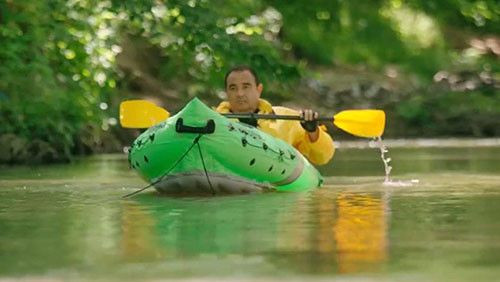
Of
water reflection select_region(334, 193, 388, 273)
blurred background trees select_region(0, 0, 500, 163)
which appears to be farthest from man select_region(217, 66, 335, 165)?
blurred background trees select_region(0, 0, 500, 163)

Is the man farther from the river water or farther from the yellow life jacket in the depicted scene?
the river water

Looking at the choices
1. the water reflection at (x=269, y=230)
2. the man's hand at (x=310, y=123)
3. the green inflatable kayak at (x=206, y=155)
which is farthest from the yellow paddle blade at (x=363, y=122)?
the water reflection at (x=269, y=230)

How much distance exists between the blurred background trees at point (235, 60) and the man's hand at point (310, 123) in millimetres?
4260

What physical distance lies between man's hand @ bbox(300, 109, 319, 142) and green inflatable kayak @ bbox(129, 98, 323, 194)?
541mm

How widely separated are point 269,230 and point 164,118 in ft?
15.1

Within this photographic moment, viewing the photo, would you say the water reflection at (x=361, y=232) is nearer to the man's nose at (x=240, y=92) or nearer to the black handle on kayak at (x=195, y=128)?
the black handle on kayak at (x=195, y=128)

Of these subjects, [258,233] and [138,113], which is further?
[138,113]

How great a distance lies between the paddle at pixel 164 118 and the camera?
12.1m

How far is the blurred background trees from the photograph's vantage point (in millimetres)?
17156

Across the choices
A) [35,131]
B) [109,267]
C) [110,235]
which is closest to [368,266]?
[109,267]

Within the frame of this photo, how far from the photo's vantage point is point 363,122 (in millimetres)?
12406

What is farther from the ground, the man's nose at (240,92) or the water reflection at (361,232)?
the man's nose at (240,92)

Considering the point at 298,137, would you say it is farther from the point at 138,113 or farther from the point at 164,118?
the point at 138,113

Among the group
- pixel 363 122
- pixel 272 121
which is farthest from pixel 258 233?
pixel 363 122
